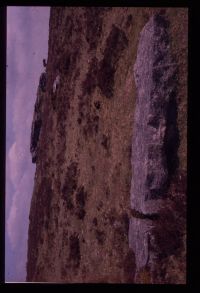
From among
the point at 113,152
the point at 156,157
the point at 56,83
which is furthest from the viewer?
the point at 56,83

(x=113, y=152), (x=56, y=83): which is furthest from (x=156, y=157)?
(x=56, y=83)

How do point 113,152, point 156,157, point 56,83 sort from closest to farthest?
point 156,157
point 113,152
point 56,83

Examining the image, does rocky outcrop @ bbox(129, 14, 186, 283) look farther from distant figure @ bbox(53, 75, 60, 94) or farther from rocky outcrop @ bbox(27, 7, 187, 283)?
distant figure @ bbox(53, 75, 60, 94)

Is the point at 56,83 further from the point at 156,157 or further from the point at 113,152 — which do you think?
the point at 156,157

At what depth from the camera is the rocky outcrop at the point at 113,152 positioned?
423 inches

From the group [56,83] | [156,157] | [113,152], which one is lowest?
[156,157]

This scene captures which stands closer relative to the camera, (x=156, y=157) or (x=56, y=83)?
(x=156, y=157)

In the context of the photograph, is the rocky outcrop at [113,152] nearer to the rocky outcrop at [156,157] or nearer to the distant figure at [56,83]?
the rocky outcrop at [156,157]

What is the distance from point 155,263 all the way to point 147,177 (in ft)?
7.43

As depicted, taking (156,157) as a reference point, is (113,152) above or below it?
above

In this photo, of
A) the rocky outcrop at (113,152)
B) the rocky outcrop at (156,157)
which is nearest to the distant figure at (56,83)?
the rocky outcrop at (113,152)

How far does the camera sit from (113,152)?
13383mm

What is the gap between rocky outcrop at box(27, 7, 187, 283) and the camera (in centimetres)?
1074
